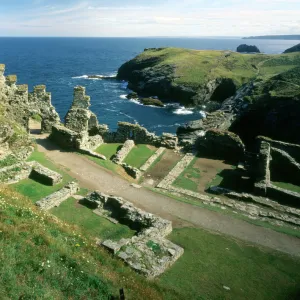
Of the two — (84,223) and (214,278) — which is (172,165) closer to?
(84,223)

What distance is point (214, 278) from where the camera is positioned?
14898 millimetres

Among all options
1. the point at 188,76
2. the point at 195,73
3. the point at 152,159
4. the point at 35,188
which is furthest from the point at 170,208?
the point at 195,73

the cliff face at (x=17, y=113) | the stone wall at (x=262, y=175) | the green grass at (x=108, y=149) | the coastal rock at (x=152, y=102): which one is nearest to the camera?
the cliff face at (x=17, y=113)

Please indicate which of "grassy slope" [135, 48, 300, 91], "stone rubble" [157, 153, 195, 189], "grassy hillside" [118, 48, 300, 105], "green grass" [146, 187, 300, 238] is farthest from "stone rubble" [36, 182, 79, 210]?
"grassy slope" [135, 48, 300, 91]

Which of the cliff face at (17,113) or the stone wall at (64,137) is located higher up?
the cliff face at (17,113)

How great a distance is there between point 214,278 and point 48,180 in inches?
520

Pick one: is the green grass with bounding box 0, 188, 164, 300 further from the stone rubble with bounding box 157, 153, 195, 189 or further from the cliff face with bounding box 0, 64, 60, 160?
the stone rubble with bounding box 157, 153, 195, 189

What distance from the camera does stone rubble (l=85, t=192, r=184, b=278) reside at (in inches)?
588

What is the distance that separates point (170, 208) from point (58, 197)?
7.52 metres

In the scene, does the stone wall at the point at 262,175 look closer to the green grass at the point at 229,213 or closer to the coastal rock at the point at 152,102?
the green grass at the point at 229,213

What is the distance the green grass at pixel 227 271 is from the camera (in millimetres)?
14109

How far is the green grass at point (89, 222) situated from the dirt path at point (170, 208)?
9.99 feet

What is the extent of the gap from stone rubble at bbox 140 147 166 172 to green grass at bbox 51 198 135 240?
32.2 feet

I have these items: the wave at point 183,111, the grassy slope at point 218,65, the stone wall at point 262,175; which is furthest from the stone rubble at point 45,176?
the grassy slope at point 218,65
